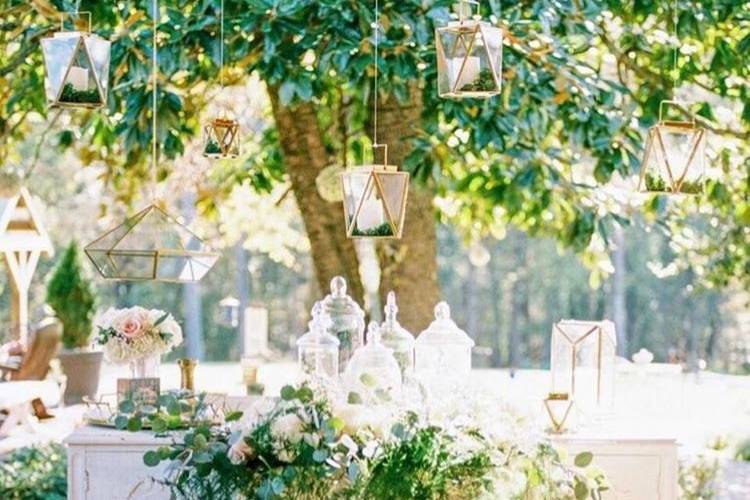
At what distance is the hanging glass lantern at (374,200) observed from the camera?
4.68 meters

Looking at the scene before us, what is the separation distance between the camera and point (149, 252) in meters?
5.00

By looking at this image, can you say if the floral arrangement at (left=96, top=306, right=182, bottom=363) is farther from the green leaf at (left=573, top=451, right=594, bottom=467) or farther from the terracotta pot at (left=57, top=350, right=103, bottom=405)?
the terracotta pot at (left=57, top=350, right=103, bottom=405)

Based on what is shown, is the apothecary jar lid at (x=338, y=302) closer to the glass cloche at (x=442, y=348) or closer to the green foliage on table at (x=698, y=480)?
the glass cloche at (x=442, y=348)

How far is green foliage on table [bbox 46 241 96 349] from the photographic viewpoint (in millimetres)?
14125

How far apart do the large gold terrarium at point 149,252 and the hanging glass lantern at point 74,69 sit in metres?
0.64

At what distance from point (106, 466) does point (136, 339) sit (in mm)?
768

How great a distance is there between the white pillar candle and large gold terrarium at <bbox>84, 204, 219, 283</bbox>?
2.21ft

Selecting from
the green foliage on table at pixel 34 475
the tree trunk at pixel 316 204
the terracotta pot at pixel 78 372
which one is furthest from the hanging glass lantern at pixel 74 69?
the terracotta pot at pixel 78 372

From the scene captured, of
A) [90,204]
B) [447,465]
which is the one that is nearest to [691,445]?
[447,465]

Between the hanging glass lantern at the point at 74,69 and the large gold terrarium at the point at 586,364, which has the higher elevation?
the hanging glass lantern at the point at 74,69

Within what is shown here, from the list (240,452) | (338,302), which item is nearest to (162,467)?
(338,302)

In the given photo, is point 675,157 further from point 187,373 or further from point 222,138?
point 187,373

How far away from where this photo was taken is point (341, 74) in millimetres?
5418

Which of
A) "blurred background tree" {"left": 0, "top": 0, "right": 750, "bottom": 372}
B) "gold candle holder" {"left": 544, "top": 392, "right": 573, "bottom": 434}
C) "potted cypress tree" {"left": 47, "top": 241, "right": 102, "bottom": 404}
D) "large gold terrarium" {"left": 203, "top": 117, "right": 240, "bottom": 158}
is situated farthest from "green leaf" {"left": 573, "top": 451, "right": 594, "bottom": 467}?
"potted cypress tree" {"left": 47, "top": 241, "right": 102, "bottom": 404}
